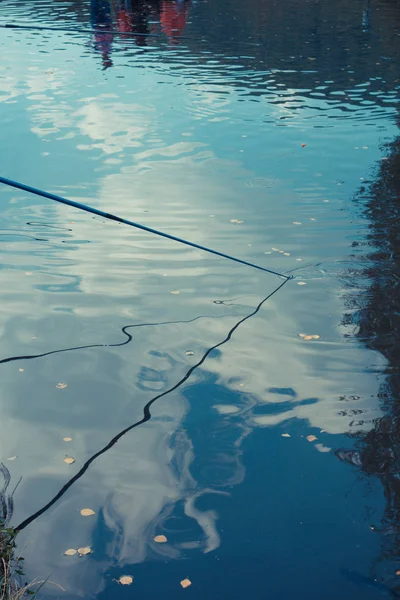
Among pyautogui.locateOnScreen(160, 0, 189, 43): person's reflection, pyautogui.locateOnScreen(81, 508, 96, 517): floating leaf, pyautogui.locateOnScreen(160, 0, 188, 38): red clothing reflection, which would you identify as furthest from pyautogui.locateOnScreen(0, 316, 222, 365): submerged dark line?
pyautogui.locateOnScreen(160, 0, 188, 38): red clothing reflection

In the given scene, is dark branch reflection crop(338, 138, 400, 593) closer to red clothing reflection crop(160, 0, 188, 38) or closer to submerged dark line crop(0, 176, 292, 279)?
submerged dark line crop(0, 176, 292, 279)

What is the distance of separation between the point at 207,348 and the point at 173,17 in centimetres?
2186

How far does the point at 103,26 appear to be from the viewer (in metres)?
25.1

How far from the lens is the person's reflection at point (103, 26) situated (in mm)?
20341

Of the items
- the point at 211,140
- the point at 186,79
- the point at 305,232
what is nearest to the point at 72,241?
the point at 305,232

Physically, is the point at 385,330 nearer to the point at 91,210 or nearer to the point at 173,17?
the point at 91,210

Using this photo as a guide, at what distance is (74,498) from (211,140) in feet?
28.3

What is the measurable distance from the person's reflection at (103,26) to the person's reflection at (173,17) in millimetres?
1772

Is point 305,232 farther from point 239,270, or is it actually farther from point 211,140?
point 211,140

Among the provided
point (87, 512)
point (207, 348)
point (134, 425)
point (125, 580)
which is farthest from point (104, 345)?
point (125, 580)

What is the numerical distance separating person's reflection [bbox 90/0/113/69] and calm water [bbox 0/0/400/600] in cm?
661

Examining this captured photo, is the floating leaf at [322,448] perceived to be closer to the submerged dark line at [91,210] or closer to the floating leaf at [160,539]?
the floating leaf at [160,539]

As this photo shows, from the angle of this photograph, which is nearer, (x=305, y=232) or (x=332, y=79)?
(x=305, y=232)

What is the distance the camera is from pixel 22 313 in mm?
6809
